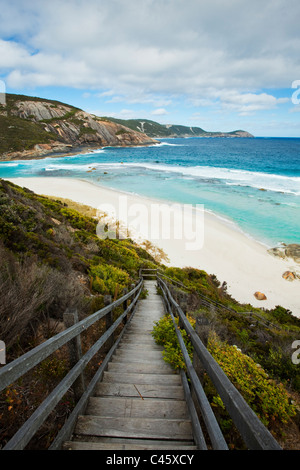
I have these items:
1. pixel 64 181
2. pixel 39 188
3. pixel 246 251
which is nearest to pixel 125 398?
pixel 246 251

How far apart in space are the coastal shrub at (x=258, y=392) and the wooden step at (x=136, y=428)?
0.76 m

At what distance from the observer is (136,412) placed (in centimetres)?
262

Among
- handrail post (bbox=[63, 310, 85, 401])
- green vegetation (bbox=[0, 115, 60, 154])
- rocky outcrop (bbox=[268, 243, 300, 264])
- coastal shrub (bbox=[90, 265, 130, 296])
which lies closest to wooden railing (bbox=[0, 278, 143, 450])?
handrail post (bbox=[63, 310, 85, 401])

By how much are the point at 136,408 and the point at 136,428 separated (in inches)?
15.6

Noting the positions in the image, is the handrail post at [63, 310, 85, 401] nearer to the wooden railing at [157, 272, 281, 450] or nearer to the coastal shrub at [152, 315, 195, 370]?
the wooden railing at [157, 272, 281, 450]

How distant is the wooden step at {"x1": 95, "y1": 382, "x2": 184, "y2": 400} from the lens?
9.62 ft

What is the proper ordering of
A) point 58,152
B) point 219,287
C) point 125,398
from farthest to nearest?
point 58,152, point 219,287, point 125,398

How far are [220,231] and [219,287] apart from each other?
8.48 m

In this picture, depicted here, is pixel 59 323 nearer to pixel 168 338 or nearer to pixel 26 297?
pixel 26 297

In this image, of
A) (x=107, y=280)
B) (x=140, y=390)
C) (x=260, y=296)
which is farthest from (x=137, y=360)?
(x=260, y=296)

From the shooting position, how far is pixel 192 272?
1485 centimetres

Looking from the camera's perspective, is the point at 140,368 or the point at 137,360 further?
the point at 137,360

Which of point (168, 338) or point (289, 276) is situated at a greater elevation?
point (168, 338)

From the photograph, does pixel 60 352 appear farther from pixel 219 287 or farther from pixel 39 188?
pixel 39 188
